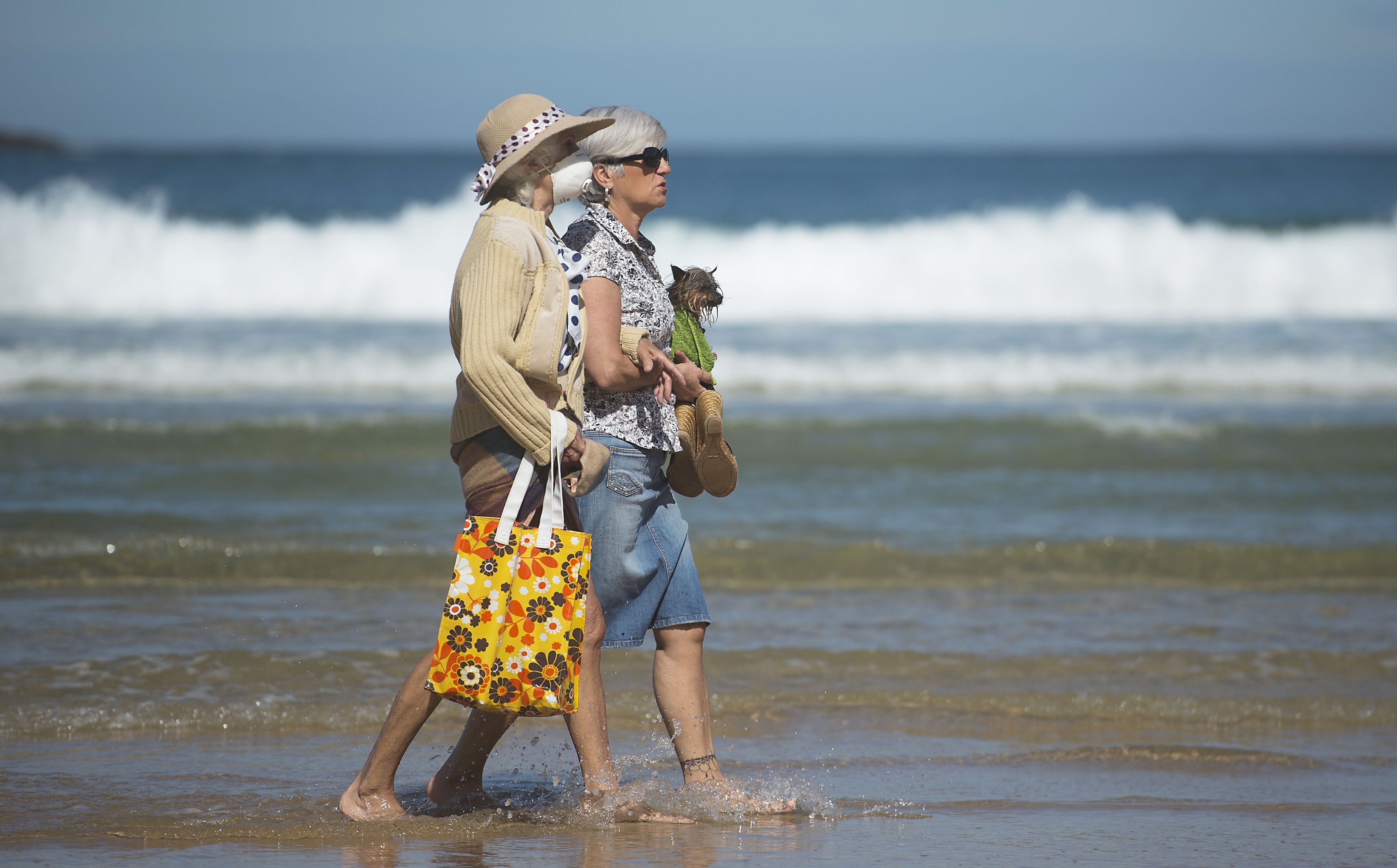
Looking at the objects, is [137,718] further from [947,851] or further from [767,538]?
[767,538]

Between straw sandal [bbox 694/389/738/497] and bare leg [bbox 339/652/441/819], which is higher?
straw sandal [bbox 694/389/738/497]

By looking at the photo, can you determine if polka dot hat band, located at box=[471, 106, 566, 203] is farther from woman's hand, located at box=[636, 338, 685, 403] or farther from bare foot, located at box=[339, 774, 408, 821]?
bare foot, located at box=[339, 774, 408, 821]

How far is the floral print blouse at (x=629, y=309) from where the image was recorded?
338 cm

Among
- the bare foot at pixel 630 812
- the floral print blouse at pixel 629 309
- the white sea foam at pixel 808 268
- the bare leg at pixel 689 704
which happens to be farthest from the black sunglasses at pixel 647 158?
the white sea foam at pixel 808 268

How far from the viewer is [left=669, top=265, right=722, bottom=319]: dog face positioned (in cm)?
360

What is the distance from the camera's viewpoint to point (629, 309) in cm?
340

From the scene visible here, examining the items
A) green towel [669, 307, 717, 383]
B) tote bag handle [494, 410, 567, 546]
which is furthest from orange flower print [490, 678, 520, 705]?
green towel [669, 307, 717, 383]

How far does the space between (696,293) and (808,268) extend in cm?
2208

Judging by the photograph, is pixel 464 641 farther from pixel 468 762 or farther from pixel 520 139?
pixel 520 139

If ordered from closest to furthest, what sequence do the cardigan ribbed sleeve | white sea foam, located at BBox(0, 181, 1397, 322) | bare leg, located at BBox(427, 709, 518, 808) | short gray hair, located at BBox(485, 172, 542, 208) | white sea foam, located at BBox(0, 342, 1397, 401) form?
the cardigan ribbed sleeve → short gray hair, located at BBox(485, 172, 542, 208) → bare leg, located at BBox(427, 709, 518, 808) → white sea foam, located at BBox(0, 342, 1397, 401) → white sea foam, located at BBox(0, 181, 1397, 322)

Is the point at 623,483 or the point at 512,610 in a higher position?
the point at 623,483

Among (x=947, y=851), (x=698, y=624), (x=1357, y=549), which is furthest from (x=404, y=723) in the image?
(x=1357, y=549)

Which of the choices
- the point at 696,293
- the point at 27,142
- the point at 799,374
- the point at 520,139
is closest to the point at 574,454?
the point at 696,293

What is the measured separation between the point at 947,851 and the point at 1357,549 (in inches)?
204
